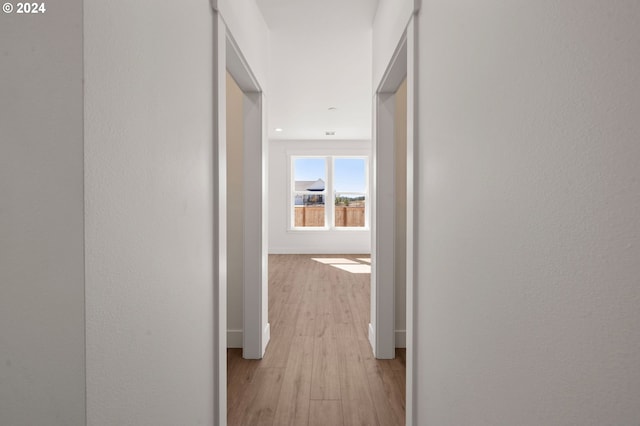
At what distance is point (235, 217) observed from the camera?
290 centimetres

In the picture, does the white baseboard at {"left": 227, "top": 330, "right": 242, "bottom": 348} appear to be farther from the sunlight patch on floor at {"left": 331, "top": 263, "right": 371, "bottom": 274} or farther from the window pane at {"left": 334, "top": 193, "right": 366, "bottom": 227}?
the window pane at {"left": 334, "top": 193, "right": 366, "bottom": 227}

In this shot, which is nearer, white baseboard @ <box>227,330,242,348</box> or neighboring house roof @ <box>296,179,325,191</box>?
white baseboard @ <box>227,330,242,348</box>

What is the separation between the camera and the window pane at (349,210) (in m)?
8.56

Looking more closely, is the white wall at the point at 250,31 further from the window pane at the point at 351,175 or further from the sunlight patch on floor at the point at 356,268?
the window pane at the point at 351,175

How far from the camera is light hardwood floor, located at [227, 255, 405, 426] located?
6.42ft

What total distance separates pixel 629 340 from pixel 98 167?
102 cm

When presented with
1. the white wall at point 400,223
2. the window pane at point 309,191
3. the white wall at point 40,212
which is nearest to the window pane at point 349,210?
the window pane at point 309,191

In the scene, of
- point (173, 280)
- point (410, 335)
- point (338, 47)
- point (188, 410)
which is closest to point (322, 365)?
point (410, 335)

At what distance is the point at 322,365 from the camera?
2547 mm

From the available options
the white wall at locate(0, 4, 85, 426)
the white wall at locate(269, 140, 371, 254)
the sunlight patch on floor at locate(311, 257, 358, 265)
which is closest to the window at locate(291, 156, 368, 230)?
the white wall at locate(269, 140, 371, 254)

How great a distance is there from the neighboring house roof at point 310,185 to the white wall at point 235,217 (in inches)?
220

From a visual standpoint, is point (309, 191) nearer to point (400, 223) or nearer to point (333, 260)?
point (333, 260)

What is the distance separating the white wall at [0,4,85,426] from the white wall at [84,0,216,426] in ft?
0.10

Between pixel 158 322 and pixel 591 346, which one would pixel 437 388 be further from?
pixel 158 322
